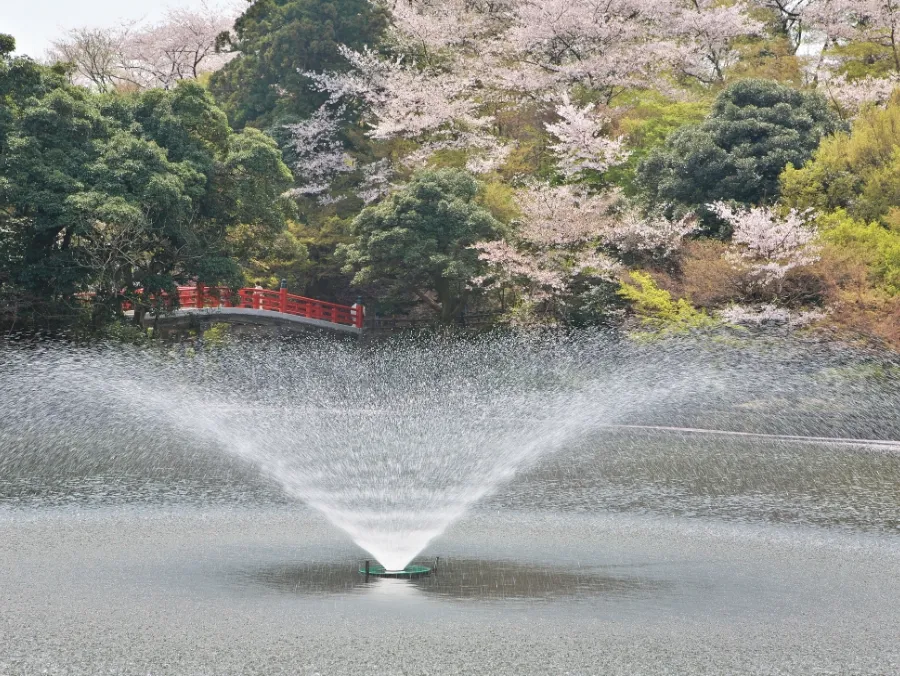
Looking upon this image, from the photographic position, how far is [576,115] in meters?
40.1

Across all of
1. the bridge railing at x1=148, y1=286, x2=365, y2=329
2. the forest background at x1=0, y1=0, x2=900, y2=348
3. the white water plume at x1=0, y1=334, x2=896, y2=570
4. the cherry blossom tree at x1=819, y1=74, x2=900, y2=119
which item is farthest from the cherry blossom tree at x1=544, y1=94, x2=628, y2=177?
the bridge railing at x1=148, y1=286, x2=365, y2=329

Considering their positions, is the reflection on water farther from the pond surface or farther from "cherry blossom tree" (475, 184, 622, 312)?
"cherry blossom tree" (475, 184, 622, 312)

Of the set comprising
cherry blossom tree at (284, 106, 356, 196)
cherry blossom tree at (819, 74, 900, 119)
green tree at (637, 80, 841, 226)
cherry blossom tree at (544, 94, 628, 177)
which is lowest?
green tree at (637, 80, 841, 226)

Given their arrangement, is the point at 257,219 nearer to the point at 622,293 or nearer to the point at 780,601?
the point at 622,293

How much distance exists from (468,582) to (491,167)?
110 ft

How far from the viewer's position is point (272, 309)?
155ft

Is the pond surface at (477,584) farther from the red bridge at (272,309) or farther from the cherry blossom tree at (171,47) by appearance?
the cherry blossom tree at (171,47)

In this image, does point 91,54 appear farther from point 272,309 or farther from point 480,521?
point 480,521

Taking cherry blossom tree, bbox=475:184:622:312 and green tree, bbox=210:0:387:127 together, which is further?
green tree, bbox=210:0:387:127

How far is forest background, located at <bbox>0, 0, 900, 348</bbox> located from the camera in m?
31.9

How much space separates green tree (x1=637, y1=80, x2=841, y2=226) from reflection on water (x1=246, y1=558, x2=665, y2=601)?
24129mm

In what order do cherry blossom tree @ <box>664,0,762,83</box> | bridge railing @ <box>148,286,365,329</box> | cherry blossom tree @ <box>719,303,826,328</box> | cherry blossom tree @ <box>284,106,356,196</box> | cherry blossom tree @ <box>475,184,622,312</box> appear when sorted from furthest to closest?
cherry blossom tree @ <box>284,106,356,196</box>, bridge railing @ <box>148,286,365,329</box>, cherry blossom tree @ <box>664,0,762,83</box>, cherry blossom tree @ <box>475,184,622,312</box>, cherry blossom tree @ <box>719,303,826,328</box>

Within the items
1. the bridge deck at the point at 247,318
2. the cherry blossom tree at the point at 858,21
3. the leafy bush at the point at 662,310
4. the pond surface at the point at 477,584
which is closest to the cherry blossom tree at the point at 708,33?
the cherry blossom tree at the point at 858,21

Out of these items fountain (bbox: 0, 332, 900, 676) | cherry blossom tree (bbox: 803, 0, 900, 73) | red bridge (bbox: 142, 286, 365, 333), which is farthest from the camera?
cherry blossom tree (bbox: 803, 0, 900, 73)
